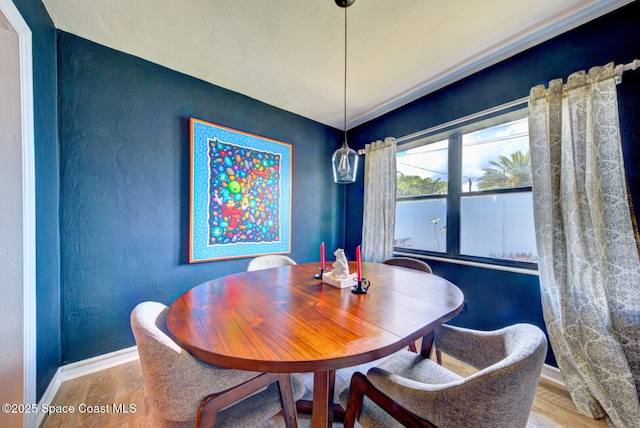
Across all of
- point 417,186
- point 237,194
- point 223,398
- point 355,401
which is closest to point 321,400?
point 355,401

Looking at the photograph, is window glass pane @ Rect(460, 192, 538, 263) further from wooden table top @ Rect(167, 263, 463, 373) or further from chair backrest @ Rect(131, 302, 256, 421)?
chair backrest @ Rect(131, 302, 256, 421)

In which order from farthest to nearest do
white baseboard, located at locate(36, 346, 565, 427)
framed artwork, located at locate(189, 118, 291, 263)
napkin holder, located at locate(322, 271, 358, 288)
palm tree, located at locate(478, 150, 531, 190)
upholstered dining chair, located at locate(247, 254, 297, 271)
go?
1. framed artwork, located at locate(189, 118, 291, 263)
2. upholstered dining chair, located at locate(247, 254, 297, 271)
3. palm tree, located at locate(478, 150, 531, 190)
4. white baseboard, located at locate(36, 346, 565, 427)
5. napkin holder, located at locate(322, 271, 358, 288)

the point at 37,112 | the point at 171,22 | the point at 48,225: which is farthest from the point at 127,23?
the point at 48,225

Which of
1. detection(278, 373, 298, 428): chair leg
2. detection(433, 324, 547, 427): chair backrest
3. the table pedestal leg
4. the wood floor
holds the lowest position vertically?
the wood floor

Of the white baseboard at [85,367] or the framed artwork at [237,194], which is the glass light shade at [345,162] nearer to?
the framed artwork at [237,194]

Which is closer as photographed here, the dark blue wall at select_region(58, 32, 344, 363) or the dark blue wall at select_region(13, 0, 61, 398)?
the dark blue wall at select_region(13, 0, 61, 398)

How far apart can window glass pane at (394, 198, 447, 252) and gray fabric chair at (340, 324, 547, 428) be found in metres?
1.48

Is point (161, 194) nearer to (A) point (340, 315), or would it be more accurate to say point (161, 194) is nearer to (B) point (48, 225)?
(B) point (48, 225)

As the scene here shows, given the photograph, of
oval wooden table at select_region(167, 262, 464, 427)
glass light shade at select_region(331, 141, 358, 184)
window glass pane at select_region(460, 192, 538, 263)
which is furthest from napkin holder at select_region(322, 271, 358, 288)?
window glass pane at select_region(460, 192, 538, 263)

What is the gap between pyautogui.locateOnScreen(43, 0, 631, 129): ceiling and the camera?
141 cm

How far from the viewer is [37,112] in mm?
1267

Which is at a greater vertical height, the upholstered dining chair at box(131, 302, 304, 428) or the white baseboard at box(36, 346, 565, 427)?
the upholstered dining chair at box(131, 302, 304, 428)

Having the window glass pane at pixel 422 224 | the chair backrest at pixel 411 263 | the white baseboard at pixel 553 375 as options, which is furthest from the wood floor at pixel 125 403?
the window glass pane at pixel 422 224

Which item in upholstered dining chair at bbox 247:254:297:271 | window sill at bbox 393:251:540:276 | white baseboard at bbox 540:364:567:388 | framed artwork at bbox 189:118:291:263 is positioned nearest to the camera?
white baseboard at bbox 540:364:567:388
